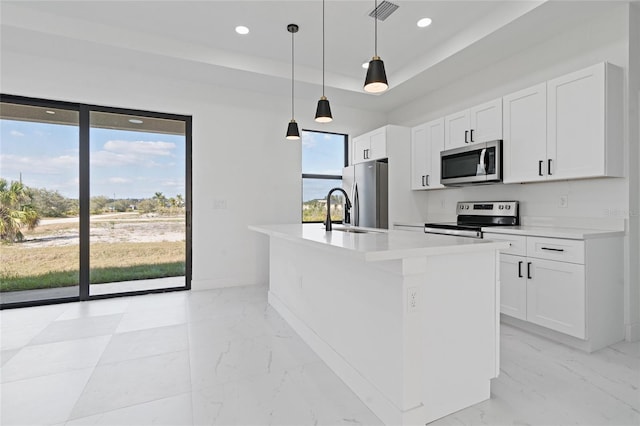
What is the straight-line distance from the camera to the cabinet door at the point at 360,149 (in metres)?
4.73

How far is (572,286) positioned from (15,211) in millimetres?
5235

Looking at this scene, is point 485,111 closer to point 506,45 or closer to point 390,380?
point 506,45

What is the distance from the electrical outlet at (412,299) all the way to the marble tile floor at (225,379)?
596mm

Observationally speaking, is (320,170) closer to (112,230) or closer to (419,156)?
(419,156)

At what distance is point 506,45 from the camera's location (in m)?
3.17

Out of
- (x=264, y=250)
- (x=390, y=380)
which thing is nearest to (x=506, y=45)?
(x=390, y=380)

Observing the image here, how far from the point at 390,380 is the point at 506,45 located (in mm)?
3284

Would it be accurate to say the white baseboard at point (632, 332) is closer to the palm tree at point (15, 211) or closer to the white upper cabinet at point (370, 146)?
the white upper cabinet at point (370, 146)

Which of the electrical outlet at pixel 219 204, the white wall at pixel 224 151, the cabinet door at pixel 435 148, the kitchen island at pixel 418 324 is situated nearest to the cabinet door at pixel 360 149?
the white wall at pixel 224 151

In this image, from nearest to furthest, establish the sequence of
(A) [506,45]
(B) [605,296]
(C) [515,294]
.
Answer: (B) [605,296] → (C) [515,294] → (A) [506,45]

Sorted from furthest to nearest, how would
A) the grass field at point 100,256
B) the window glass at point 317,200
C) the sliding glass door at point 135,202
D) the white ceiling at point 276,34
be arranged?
the window glass at point 317,200 → the sliding glass door at point 135,202 → the grass field at point 100,256 → the white ceiling at point 276,34

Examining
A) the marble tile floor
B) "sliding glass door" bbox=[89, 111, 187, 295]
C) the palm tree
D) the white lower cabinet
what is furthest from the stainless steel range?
the palm tree

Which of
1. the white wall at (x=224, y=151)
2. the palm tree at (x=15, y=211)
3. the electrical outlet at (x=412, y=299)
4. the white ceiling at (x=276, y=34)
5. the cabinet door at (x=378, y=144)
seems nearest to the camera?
the electrical outlet at (x=412, y=299)

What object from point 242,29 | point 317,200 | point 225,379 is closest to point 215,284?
point 317,200
